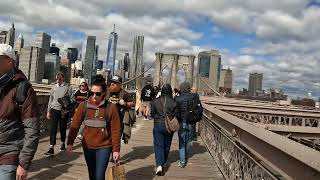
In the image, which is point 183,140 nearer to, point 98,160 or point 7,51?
point 98,160

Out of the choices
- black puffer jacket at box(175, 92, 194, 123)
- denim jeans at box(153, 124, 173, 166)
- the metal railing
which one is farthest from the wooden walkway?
black puffer jacket at box(175, 92, 194, 123)

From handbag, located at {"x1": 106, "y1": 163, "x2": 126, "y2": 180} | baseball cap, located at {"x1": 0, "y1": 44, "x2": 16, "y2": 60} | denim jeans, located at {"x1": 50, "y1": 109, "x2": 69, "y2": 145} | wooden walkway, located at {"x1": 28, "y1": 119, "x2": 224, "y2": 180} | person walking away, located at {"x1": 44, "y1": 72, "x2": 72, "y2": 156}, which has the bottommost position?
wooden walkway, located at {"x1": 28, "y1": 119, "x2": 224, "y2": 180}

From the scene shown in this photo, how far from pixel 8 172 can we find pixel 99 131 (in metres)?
1.75

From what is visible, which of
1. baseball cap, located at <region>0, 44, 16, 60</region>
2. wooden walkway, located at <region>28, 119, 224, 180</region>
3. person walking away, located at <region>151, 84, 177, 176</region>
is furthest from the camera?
person walking away, located at <region>151, 84, 177, 176</region>

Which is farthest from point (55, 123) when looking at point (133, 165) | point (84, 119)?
point (84, 119)

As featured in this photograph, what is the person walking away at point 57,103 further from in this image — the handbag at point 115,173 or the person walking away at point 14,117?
the person walking away at point 14,117

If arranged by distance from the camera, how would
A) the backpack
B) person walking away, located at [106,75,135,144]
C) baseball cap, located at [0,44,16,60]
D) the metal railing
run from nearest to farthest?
the metal railing
baseball cap, located at [0,44,16,60]
person walking away, located at [106,75,135,144]
the backpack

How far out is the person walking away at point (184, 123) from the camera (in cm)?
920

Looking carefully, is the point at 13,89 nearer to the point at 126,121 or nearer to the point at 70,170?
the point at 70,170

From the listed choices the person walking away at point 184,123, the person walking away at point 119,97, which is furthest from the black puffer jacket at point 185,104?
the person walking away at point 119,97

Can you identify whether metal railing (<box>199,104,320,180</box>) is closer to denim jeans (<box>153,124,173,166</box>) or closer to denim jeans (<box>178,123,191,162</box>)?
denim jeans (<box>178,123,191,162</box>)

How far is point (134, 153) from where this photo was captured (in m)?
10.3

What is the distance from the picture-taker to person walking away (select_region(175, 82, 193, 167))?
30.2 ft

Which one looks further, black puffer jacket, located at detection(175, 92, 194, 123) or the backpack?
the backpack
